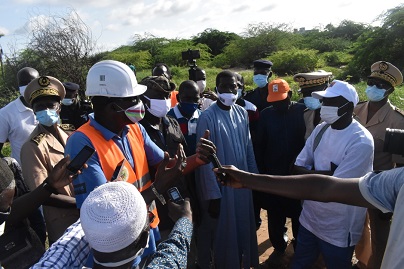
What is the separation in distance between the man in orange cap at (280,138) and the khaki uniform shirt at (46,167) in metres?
2.17

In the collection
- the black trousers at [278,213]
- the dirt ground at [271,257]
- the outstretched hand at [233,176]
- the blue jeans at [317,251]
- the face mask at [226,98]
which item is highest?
the face mask at [226,98]

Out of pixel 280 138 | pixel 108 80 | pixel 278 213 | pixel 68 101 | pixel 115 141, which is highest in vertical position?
pixel 108 80

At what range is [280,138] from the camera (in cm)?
381

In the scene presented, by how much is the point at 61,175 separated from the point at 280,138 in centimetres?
247

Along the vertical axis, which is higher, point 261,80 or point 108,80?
point 108,80

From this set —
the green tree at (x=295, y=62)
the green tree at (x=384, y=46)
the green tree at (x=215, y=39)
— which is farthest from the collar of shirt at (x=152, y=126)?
the green tree at (x=215, y=39)

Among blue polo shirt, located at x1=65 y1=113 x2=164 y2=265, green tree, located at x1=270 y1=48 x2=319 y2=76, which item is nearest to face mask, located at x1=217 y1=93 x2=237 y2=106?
blue polo shirt, located at x1=65 y1=113 x2=164 y2=265

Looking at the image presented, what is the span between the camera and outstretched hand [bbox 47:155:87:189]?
6.45ft

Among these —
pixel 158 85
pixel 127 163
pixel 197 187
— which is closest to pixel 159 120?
pixel 158 85

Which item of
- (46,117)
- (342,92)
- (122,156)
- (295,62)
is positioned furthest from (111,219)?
(295,62)

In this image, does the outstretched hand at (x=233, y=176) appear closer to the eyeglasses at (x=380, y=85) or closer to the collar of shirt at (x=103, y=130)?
the collar of shirt at (x=103, y=130)

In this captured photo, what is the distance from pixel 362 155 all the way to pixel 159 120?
1.72 m

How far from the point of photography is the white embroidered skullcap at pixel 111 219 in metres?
1.26

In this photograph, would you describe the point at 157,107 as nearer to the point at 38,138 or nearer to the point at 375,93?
the point at 38,138
